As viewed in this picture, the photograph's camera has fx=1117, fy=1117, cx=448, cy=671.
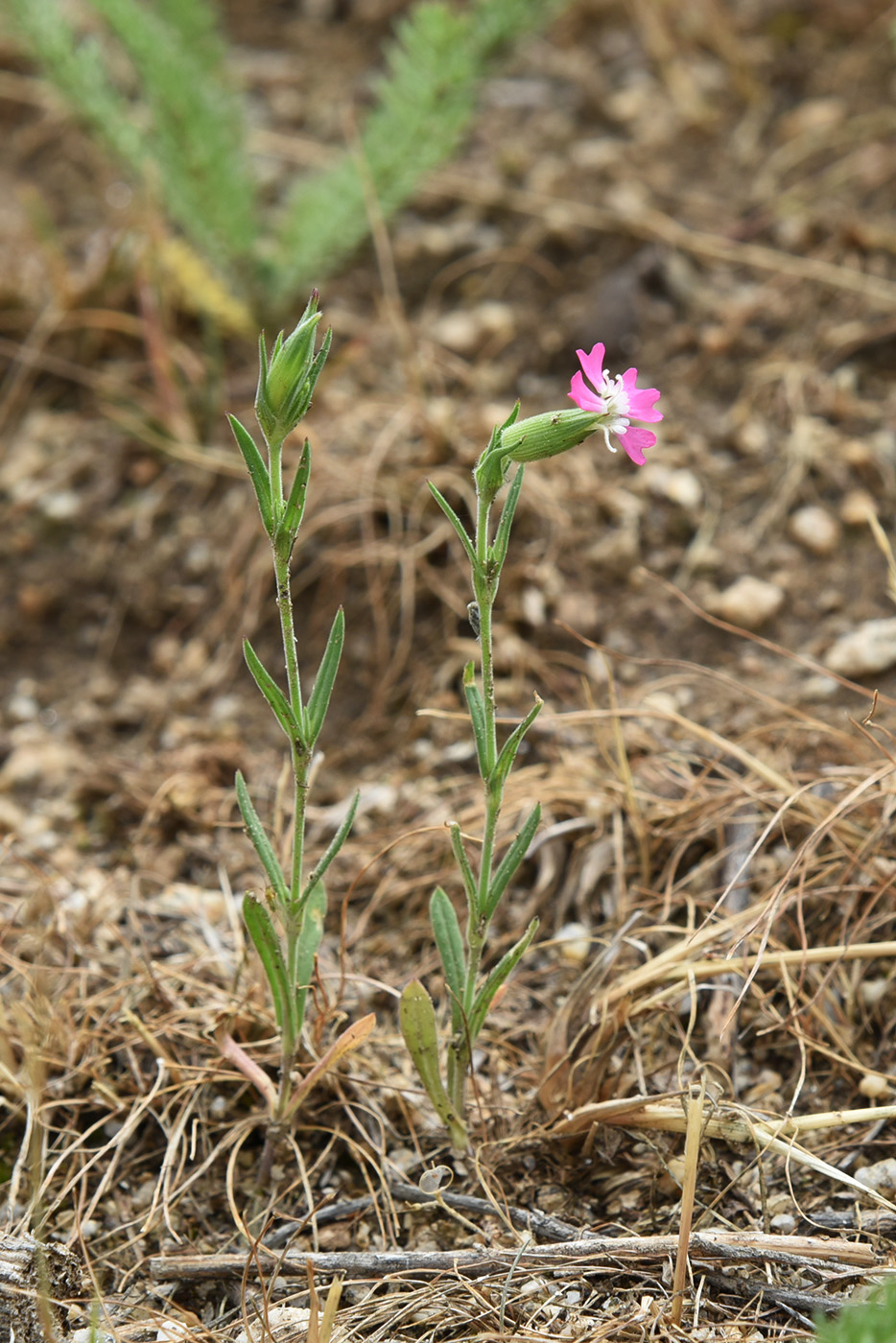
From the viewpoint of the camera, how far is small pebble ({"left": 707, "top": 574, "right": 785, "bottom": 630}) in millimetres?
2102

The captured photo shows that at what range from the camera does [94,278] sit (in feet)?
8.79

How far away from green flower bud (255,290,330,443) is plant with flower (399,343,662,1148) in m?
0.17

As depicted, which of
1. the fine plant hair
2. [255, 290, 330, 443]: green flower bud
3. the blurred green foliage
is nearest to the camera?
the blurred green foliage

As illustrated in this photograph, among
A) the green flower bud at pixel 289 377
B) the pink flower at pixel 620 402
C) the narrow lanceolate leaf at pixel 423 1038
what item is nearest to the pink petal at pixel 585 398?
the pink flower at pixel 620 402

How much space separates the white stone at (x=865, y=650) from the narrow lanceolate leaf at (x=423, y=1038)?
1.04m

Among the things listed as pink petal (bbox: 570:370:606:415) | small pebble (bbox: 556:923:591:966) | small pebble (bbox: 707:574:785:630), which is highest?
pink petal (bbox: 570:370:606:415)

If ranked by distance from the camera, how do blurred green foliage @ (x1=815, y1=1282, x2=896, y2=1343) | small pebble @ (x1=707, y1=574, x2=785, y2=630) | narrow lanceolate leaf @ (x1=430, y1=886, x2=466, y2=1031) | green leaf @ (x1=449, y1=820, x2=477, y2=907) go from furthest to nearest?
small pebble @ (x1=707, y1=574, x2=785, y2=630) < narrow lanceolate leaf @ (x1=430, y1=886, x2=466, y2=1031) < green leaf @ (x1=449, y1=820, x2=477, y2=907) < blurred green foliage @ (x1=815, y1=1282, x2=896, y2=1343)

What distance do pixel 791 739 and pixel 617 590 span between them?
52 centimetres

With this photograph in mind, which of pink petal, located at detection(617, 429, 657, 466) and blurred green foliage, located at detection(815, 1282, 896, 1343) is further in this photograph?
pink petal, located at detection(617, 429, 657, 466)

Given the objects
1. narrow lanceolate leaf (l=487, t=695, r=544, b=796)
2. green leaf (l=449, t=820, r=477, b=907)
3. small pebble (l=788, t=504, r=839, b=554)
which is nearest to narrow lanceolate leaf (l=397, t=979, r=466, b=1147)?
green leaf (l=449, t=820, r=477, b=907)

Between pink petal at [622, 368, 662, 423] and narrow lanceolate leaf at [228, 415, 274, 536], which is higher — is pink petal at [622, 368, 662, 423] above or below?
below

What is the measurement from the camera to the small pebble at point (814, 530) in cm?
219

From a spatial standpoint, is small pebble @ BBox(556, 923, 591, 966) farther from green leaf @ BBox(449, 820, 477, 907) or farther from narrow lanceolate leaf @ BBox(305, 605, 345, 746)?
narrow lanceolate leaf @ BBox(305, 605, 345, 746)

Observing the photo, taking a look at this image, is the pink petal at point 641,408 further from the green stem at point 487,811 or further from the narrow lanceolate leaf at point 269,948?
the narrow lanceolate leaf at point 269,948
